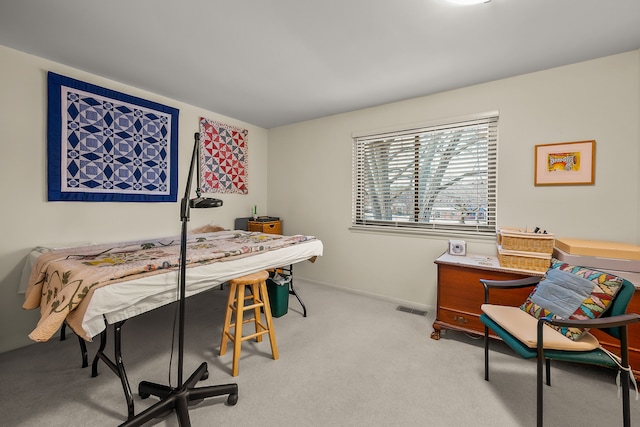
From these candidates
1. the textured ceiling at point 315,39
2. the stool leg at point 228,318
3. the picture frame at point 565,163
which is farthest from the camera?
the picture frame at point 565,163

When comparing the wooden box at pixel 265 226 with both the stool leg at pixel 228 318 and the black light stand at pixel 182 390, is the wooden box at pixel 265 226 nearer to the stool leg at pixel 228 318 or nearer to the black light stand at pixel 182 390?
the stool leg at pixel 228 318

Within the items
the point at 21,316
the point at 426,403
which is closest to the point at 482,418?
the point at 426,403

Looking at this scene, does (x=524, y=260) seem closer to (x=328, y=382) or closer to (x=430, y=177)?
(x=430, y=177)

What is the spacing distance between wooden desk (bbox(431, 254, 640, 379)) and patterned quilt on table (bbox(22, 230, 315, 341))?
5.07ft

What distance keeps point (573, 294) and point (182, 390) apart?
7.97ft

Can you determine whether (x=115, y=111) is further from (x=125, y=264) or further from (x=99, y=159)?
(x=125, y=264)

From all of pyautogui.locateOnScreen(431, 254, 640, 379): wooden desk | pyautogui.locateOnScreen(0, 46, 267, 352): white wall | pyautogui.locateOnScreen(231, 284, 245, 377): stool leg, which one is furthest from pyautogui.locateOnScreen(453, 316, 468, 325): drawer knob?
pyautogui.locateOnScreen(0, 46, 267, 352): white wall

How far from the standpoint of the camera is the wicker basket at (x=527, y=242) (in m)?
2.13

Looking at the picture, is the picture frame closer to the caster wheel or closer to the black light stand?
the black light stand

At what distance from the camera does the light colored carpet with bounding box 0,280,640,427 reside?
1.56 metres

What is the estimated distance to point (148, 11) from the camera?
1.77 m

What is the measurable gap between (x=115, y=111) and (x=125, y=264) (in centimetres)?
202

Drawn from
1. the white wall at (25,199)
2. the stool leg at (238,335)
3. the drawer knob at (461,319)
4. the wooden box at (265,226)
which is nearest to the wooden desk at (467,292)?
the drawer knob at (461,319)

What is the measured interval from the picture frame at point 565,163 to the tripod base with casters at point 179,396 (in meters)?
3.15
